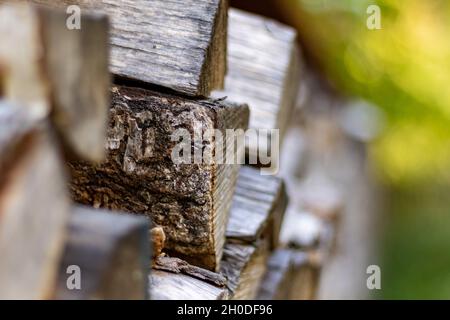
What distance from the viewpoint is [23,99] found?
31.5 inches

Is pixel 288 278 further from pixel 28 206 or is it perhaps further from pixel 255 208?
pixel 28 206

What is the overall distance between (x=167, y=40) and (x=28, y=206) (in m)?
0.65

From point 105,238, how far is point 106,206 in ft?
1.75

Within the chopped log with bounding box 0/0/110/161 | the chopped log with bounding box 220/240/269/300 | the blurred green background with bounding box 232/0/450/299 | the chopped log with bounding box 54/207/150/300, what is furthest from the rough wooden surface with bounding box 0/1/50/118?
the blurred green background with bounding box 232/0/450/299

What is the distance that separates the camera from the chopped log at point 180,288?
3.76 feet

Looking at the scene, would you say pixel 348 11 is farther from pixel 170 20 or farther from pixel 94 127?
pixel 94 127

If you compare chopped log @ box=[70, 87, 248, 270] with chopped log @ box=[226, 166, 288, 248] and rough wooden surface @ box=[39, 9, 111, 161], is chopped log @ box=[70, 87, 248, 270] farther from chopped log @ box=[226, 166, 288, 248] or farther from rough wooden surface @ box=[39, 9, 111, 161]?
rough wooden surface @ box=[39, 9, 111, 161]

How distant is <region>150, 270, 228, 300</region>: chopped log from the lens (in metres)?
1.15

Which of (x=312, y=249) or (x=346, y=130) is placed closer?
(x=312, y=249)

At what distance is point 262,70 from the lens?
218 centimetres

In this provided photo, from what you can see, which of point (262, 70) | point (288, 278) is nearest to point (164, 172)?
point (288, 278)

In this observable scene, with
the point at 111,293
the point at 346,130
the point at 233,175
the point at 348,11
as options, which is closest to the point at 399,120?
the point at 346,130

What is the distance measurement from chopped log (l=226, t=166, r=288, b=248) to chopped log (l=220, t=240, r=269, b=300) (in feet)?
0.08

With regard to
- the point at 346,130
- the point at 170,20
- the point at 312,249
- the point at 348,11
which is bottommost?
the point at 312,249
